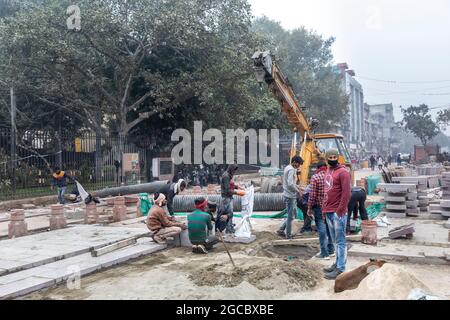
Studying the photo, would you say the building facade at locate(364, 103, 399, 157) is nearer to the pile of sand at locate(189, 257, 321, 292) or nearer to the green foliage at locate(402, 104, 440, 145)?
the green foliage at locate(402, 104, 440, 145)

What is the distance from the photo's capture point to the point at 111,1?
1703cm

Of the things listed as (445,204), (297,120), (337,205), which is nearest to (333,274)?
(337,205)

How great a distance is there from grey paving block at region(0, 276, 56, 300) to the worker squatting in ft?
8.58

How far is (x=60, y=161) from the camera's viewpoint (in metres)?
Result: 16.2

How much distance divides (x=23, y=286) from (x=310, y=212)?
4.75 m

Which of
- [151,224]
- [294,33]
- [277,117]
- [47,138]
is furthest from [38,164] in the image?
[294,33]

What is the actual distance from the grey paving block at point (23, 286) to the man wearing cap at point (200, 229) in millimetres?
2613

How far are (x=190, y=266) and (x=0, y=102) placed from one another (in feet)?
56.1

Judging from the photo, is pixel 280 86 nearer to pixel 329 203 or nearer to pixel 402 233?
pixel 402 233

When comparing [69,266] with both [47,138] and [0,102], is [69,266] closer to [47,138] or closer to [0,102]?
[47,138]

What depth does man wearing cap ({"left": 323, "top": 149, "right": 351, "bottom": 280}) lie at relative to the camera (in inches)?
216

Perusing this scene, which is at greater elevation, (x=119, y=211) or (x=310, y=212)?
(x=310, y=212)

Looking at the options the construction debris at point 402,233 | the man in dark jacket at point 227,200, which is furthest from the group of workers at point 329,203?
the man in dark jacket at point 227,200
